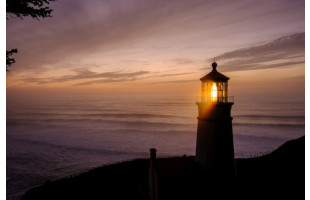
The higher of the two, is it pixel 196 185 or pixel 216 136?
pixel 216 136

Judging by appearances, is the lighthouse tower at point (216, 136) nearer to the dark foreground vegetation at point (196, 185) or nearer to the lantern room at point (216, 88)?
the lantern room at point (216, 88)

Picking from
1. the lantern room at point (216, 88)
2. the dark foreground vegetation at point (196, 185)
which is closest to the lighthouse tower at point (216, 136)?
the lantern room at point (216, 88)

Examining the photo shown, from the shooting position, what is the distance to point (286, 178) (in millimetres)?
11297

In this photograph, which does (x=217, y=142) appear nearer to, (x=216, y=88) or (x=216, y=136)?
(x=216, y=136)

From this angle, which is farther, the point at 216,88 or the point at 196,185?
the point at 216,88

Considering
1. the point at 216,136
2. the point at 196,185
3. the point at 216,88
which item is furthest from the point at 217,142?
the point at 216,88

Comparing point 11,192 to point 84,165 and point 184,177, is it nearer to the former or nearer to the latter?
point 84,165

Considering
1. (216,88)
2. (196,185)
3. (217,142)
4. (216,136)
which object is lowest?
(196,185)

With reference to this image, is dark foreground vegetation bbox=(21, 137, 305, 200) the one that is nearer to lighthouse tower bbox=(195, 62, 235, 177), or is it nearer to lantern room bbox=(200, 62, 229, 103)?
lighthouse tower bbox=(195, 62, 235, 177)

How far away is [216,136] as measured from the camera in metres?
10.1

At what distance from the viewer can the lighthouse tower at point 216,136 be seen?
10117 mm

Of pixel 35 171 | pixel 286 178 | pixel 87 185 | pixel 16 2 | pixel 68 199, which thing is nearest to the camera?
pixel 16 2

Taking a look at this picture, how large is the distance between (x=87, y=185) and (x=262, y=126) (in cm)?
4802
